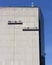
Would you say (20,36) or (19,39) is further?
(20,36)

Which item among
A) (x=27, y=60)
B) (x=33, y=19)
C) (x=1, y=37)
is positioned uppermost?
(x=33, y=19)

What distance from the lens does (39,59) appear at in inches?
3935

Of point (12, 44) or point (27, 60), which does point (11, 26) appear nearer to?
point (12, 44)

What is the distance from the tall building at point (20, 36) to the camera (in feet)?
328

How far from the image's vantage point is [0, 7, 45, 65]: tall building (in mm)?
99938

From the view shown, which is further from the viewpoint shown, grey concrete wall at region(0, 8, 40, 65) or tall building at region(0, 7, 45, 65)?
tall building at region(0, 7, 45, 65)

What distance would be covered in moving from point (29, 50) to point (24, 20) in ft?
36.1

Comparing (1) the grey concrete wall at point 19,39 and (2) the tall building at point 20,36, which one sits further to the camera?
(2) the tall building at point 20,36

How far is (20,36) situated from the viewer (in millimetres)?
102000

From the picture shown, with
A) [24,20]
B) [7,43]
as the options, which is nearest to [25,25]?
[24,20]

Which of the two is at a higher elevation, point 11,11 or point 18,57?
point 11,11

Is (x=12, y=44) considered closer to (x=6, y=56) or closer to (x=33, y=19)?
(x=6, y=56)

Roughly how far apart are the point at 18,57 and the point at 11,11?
1664cm

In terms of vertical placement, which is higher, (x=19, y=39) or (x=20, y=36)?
(x=20, y=36)
